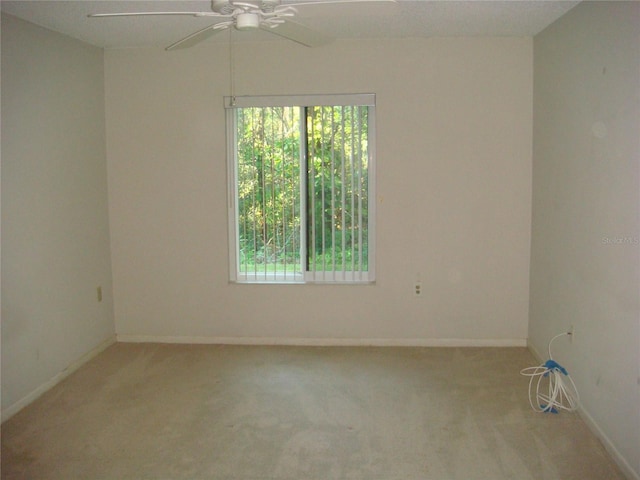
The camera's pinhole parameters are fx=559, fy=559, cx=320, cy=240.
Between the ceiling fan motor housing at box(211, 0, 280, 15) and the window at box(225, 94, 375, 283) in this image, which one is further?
the window at box(225, 94, 375, 283)

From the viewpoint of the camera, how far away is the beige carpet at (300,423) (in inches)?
107

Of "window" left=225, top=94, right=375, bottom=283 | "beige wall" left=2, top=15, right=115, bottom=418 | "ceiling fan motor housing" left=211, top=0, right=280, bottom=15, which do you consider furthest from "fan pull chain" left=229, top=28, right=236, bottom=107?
"ceiling fan motor housing" left=211, top=0, right=280, bottom=15

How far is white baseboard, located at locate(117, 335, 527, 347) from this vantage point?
4.42 meters

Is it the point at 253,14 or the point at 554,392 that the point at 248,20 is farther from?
the point at 554,392

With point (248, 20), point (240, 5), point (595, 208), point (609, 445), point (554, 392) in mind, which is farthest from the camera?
point (554, 392)

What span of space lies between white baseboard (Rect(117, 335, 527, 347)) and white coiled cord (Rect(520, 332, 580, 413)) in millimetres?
744

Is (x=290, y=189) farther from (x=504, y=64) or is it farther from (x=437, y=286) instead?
(x=504, y=64)

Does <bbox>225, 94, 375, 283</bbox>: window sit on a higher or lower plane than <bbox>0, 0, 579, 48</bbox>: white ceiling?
lower

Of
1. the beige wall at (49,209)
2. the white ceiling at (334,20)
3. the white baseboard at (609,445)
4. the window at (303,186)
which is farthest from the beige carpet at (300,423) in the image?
the white ceiling at (334,20)

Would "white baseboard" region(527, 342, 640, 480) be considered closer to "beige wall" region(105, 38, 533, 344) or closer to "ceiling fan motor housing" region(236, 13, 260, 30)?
"beige wall" region(105, 38, 533, 344)

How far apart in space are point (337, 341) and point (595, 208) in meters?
2.26

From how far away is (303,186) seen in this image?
14.4ft

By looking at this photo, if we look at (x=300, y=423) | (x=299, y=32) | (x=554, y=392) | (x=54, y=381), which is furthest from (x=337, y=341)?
(x=299, y=32)

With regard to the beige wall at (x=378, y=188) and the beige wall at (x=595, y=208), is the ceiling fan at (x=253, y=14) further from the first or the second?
the beige wall at (x=378, y=188)
